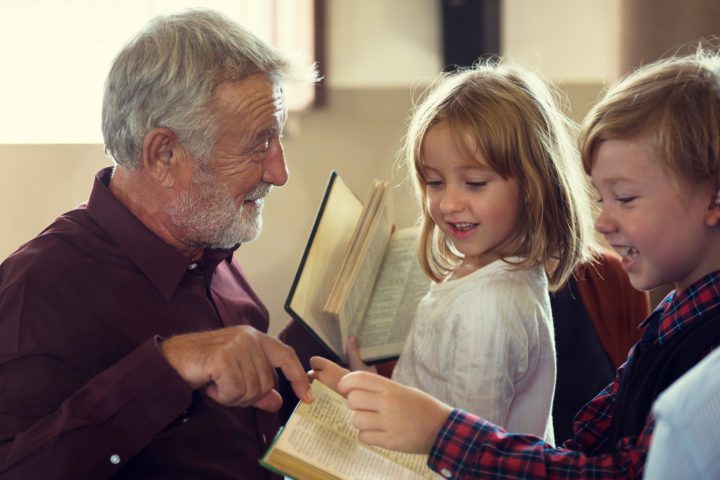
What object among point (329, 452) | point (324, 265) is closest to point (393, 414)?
point (329, 452)

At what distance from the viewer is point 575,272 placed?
1.97 m

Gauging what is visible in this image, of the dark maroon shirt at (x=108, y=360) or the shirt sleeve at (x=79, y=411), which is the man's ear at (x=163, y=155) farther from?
the shirt sleeve at (x=79, y=411)

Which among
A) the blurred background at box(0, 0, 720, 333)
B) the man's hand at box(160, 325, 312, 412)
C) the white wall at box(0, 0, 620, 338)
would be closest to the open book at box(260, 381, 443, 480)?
the man's hand at box(160, 325, 312, 412)

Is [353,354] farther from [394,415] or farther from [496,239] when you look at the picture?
[394,415]

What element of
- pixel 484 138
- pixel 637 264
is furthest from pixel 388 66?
pixel 637 264

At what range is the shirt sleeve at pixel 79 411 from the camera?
4.35 feet

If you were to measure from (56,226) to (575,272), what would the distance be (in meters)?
1.07

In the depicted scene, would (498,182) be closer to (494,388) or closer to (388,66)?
(494,388)

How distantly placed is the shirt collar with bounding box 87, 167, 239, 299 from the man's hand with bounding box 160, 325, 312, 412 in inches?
10.2

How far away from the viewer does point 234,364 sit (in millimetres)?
1343

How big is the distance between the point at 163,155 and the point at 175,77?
0.15 meters

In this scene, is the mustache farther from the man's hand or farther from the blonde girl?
the man's hand

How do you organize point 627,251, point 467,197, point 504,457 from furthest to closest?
1. point 467,197
2. point 627,251
3. point 504,457

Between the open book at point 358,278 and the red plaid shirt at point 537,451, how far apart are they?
18.9 inches
